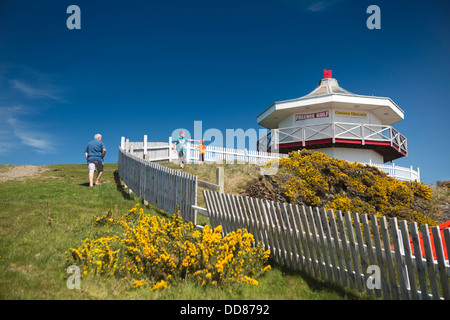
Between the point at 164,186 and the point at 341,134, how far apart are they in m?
16.4

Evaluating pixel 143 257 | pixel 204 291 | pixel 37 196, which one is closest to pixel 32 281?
pixel 143 257

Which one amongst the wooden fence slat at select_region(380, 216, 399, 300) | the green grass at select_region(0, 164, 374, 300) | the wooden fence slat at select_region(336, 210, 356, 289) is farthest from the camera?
the wooden fence slat at select_region(336, 210, 356, 289)

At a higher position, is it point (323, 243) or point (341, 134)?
point (341, 134)

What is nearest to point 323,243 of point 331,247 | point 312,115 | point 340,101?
point 331,247

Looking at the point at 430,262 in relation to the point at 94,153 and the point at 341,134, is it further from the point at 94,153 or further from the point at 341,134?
the point at 341,134

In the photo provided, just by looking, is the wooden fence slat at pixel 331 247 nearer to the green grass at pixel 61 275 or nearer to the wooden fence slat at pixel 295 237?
the green grass at pixel 61 275

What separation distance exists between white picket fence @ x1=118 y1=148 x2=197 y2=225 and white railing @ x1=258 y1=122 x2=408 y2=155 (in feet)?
45.5

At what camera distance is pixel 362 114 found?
73.1 feet

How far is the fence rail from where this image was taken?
3.45m

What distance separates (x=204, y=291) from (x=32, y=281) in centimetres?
227

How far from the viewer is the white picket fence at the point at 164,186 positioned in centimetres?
739

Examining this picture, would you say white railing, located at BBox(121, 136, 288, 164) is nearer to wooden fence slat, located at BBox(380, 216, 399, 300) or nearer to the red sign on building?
the red sign on building

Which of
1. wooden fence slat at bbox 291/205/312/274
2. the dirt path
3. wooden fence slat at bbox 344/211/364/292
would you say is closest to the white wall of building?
wooden fence slat at bbox 291/205/312/274

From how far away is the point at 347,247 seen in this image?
4168mm
